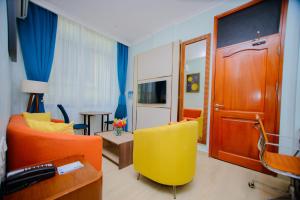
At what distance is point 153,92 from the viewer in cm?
360

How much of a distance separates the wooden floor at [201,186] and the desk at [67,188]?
90 centimetres

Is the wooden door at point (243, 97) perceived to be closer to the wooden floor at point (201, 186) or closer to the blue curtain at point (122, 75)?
the wooden floor at point (201, 186)

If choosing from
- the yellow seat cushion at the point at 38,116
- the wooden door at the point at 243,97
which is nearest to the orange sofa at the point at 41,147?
the yellow seat cushion at the point at 38,116

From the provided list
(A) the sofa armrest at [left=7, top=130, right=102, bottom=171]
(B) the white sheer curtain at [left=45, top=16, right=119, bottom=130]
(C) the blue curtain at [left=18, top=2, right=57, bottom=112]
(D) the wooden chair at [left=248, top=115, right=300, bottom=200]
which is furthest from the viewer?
(B) the white sheer curtain at [left=45, top=16, right=119, bottom=130]

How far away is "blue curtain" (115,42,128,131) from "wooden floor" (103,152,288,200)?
2173mm

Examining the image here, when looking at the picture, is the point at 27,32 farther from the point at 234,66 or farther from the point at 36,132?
the point at 234,66

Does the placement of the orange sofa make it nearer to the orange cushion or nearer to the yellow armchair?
the yellow armchair

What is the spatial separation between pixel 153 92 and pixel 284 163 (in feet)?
8.93

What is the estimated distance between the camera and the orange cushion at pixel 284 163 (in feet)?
4.10

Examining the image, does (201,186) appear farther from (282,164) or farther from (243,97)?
(243,97)

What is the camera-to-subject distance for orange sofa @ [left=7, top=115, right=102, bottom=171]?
3.61 feet

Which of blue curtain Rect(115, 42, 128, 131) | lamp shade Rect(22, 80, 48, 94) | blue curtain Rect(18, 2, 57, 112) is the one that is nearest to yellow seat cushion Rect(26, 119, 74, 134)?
lamp shade Rect(22, 80, 48, 94)

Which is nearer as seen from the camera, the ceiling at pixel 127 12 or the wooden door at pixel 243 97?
the wooden door at pixel 243 97

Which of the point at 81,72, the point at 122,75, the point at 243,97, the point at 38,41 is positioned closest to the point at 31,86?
the point at 38,41
